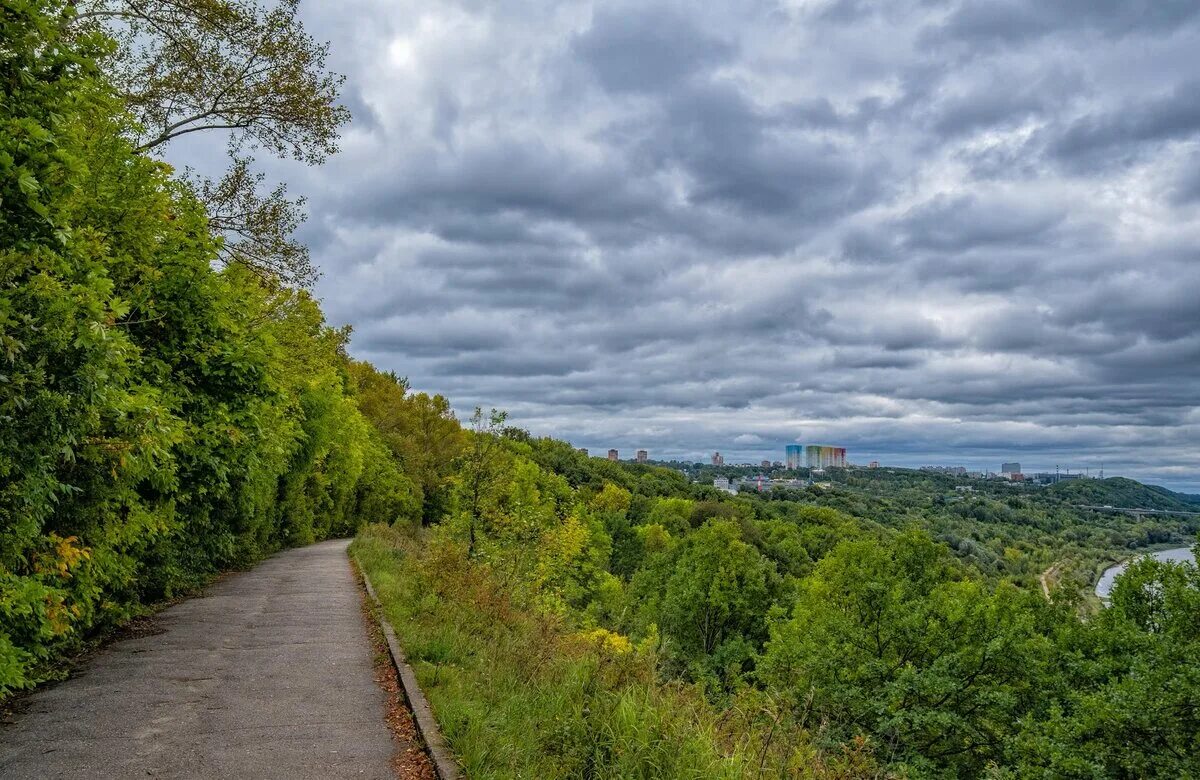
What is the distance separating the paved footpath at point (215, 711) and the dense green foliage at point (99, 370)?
1.82ft

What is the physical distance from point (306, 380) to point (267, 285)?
667 cm

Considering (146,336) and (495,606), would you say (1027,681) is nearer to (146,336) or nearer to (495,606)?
(495,606)

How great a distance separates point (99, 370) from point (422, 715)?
409cm

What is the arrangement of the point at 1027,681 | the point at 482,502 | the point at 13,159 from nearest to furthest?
the point at 13,159, the point at 482,502, the point at 1027,681

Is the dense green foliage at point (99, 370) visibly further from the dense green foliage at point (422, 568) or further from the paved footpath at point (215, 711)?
the paved footpath at point (215, 711)

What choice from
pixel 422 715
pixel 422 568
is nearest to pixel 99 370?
pixel 422 715

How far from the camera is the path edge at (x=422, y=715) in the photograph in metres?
5.36

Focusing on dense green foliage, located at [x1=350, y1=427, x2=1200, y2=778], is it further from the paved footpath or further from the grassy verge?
the paved footpath

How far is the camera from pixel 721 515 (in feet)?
276

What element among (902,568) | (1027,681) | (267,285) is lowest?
(1027,681)

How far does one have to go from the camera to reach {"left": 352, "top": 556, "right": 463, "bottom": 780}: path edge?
5.36 meters

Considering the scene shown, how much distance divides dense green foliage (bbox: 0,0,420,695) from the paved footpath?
1.82 ft

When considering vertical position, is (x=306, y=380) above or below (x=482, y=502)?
above

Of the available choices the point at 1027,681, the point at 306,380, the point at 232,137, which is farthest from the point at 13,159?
the point at 1027,681
